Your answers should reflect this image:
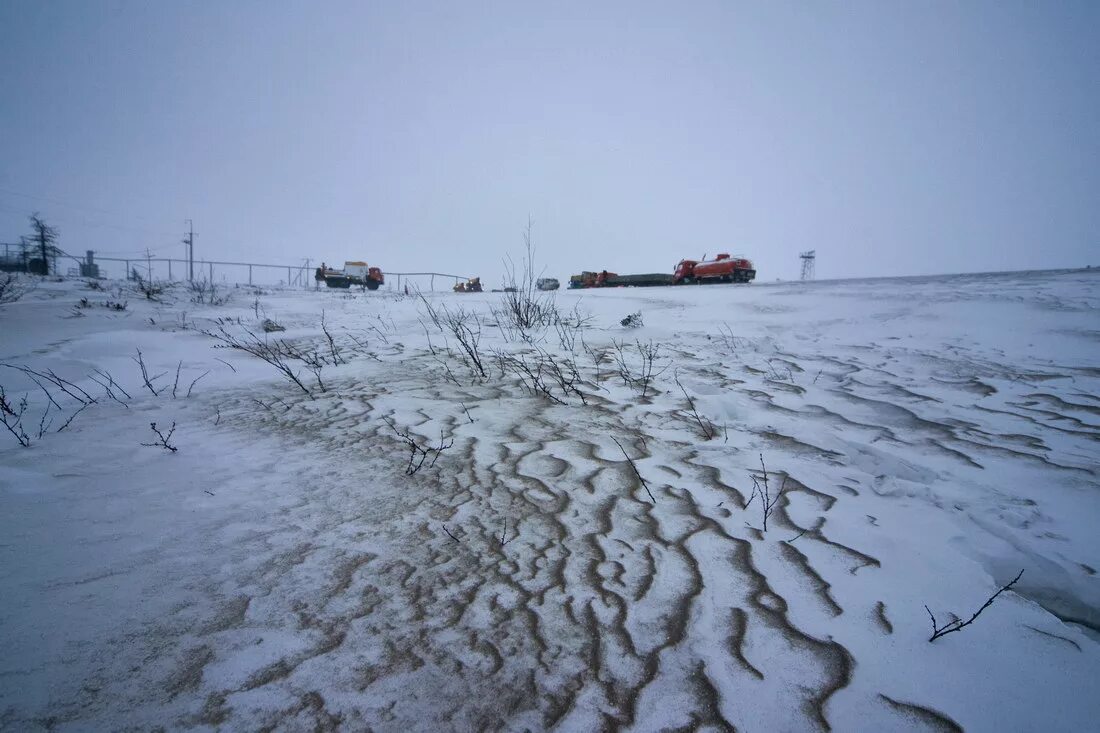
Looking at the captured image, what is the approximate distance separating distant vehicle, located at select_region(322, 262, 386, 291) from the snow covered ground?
19888mm

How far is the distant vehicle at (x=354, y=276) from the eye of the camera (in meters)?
21.8

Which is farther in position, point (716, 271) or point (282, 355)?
point (716, 271)

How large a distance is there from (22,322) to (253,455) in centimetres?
571

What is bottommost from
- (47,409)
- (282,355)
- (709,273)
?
(47,409)

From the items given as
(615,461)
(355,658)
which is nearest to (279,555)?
(355,658)

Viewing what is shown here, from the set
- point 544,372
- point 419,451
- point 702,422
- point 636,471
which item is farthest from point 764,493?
point 544,372

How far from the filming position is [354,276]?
22.7 meters

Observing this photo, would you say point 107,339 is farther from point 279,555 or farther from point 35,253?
point 35,253

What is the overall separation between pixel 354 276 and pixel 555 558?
23897mm

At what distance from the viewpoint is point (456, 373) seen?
3.83 m

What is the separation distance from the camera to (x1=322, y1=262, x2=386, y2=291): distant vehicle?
21.8 m

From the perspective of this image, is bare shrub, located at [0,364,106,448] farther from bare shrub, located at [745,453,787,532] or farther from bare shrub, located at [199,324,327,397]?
bare shrub, located at [745,453,787,532]

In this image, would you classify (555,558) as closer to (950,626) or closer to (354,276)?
(950,626)

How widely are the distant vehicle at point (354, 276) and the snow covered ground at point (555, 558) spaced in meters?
19.9
